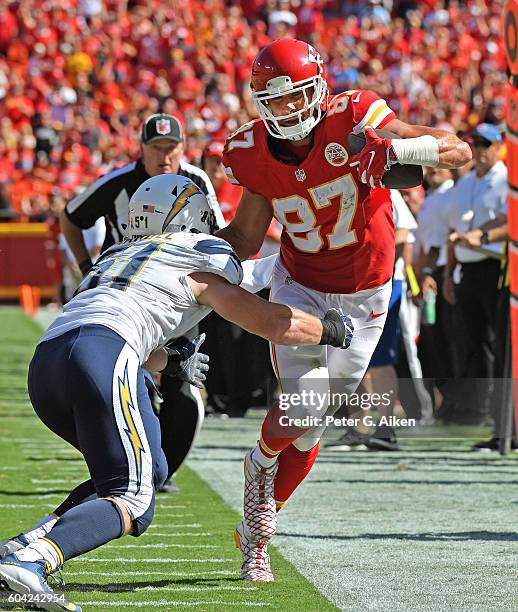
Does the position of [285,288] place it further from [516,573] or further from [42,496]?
[42,496]

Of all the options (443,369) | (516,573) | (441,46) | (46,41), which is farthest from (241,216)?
(441,46)

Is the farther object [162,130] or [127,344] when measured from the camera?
[162,130]

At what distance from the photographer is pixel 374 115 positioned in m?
4.36

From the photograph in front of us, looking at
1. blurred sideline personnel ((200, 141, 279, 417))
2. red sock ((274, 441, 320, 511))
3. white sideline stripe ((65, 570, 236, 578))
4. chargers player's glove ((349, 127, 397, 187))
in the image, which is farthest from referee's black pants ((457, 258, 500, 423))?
chargers player's glove ((349, 127, 397, 187))

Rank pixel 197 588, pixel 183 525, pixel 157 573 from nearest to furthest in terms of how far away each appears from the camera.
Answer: pixel 197 588
pixel 157 573
pixel 183 525

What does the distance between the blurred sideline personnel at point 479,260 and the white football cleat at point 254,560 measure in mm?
3657

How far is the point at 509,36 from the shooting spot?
5531 mm

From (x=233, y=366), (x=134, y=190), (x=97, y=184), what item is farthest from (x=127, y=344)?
(x=233, y=366)

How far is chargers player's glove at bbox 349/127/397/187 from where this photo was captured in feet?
13.0

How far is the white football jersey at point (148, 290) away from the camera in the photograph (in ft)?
12.1

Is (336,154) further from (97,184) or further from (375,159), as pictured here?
(97,184)

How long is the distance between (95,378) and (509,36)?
2.86 metres

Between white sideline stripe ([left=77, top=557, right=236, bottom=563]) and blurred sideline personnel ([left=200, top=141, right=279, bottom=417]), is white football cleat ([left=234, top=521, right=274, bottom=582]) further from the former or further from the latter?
blurred sideline personnel ([left=200, top=141, right=279, bottom=417])

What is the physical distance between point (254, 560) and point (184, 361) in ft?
2.37
